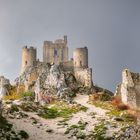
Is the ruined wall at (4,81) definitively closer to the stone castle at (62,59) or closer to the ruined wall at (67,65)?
the stone castle at (62,59)

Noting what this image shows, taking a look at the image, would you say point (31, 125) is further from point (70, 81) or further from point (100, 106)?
point (70, 81)

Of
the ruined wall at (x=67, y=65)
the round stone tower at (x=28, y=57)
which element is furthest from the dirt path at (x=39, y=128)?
the round stone tower at (x=28, y=57)

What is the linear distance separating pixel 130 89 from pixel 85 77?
62.3ft

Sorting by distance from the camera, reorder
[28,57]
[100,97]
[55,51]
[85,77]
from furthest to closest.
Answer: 1. [55,51]
2. [28,57]
3. [85,77]
4. [100,97]

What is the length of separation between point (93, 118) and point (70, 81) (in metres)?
25.4

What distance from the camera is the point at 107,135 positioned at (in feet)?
177

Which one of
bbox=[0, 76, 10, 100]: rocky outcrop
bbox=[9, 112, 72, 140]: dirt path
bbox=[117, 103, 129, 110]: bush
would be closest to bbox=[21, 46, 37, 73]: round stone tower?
bbox=[0, 76, 10, 100]: rocky outcrop

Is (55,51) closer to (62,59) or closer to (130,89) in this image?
(62,59)

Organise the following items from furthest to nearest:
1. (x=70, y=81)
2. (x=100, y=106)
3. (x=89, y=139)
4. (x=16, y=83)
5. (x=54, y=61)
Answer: (x=54, y=61) < (x=16, y=83) < (x=70, y=81) < (x=100, y=106) < (x=89, y=139)

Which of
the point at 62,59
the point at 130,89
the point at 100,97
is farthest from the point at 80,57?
the point at 130,89

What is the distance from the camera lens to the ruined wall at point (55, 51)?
4363 inches

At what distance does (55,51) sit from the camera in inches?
4427

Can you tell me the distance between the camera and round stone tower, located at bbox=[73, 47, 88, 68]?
104 m

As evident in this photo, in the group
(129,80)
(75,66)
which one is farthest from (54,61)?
(129,80)
